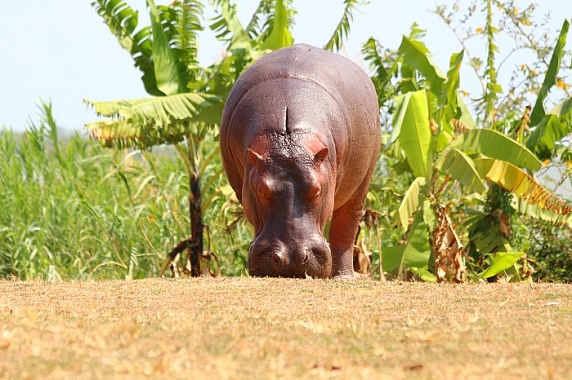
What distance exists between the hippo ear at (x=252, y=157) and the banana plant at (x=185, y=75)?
331 centimetres

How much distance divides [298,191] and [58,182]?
607 cm

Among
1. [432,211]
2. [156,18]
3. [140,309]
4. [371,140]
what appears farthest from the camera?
[156,18]

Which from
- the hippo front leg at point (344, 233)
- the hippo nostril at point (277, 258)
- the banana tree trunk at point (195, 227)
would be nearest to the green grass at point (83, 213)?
the banana tree trunk at point (195, 227)

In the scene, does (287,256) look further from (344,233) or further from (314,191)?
(344,233)

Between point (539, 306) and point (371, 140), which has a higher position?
point (371, 140)

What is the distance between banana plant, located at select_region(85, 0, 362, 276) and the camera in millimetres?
9797

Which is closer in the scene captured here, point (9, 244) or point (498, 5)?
point (9, 244)

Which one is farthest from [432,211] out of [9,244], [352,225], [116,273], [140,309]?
[140,309]

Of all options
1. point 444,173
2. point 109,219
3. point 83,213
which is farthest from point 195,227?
point 444,173

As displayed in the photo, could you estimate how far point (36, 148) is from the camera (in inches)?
451

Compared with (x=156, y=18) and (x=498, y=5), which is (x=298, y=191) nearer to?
(x=156, y=18)

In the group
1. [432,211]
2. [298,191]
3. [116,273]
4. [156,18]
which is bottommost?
[116,273]

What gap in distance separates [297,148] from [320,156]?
0.17 metres

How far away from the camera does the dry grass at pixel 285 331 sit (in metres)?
3.03
